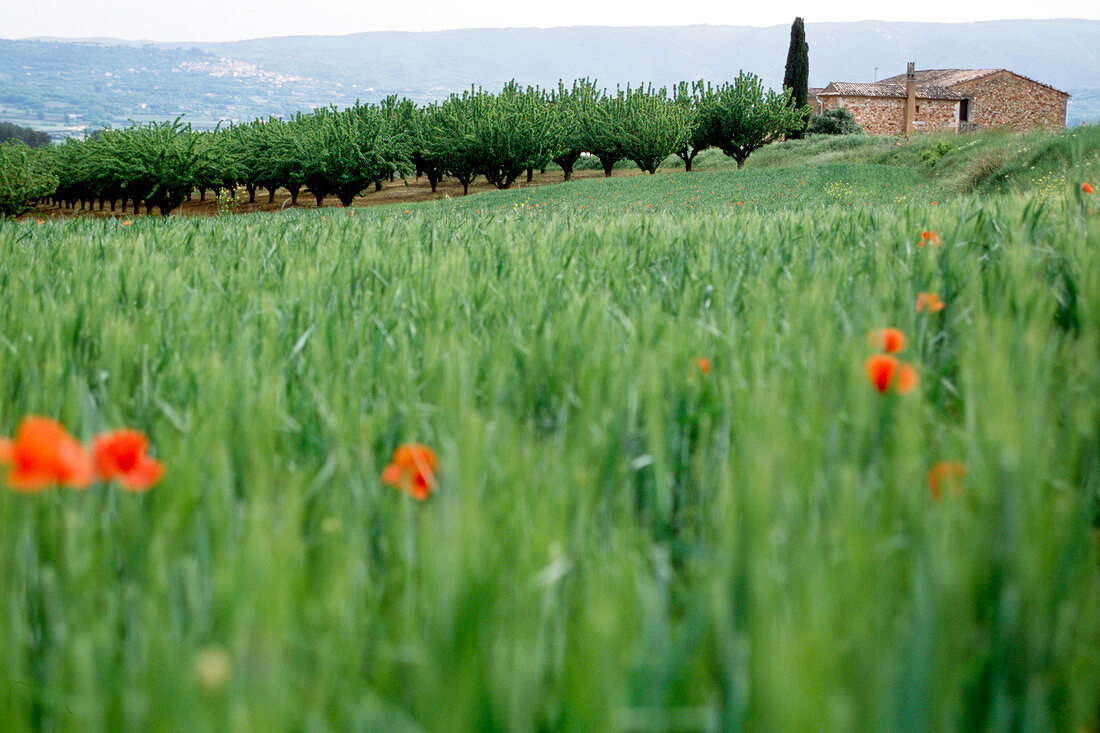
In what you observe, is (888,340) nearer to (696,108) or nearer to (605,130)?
(605,130)

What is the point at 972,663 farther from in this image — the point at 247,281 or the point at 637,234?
the point at 637,234

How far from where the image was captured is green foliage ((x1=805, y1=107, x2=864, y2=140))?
48.7 meters

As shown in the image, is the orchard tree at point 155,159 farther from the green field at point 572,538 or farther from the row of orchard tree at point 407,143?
the green field at point 572,538

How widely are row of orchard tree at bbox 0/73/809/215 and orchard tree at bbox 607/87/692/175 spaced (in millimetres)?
51

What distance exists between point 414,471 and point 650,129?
37.4 metres

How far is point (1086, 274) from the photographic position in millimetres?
1582

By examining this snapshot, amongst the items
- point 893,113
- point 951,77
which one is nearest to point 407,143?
point 893,113

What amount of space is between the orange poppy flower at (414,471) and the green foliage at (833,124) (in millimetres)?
52635

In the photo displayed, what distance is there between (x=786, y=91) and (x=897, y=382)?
1887 inches

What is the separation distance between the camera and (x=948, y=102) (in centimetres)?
5575

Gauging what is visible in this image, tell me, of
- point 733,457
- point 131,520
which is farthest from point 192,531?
point 733,457

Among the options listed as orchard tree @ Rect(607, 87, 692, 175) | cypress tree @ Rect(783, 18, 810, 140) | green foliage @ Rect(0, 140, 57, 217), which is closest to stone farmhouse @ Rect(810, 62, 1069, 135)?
cypress tree @ Rect(783, 18, 810, 140)

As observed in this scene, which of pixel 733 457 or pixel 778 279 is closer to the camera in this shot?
pixel 733 457

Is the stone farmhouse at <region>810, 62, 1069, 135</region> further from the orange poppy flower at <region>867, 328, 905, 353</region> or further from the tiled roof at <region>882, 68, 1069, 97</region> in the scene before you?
the orange poppy flower at <region>867, 328, 905, 353</region>
